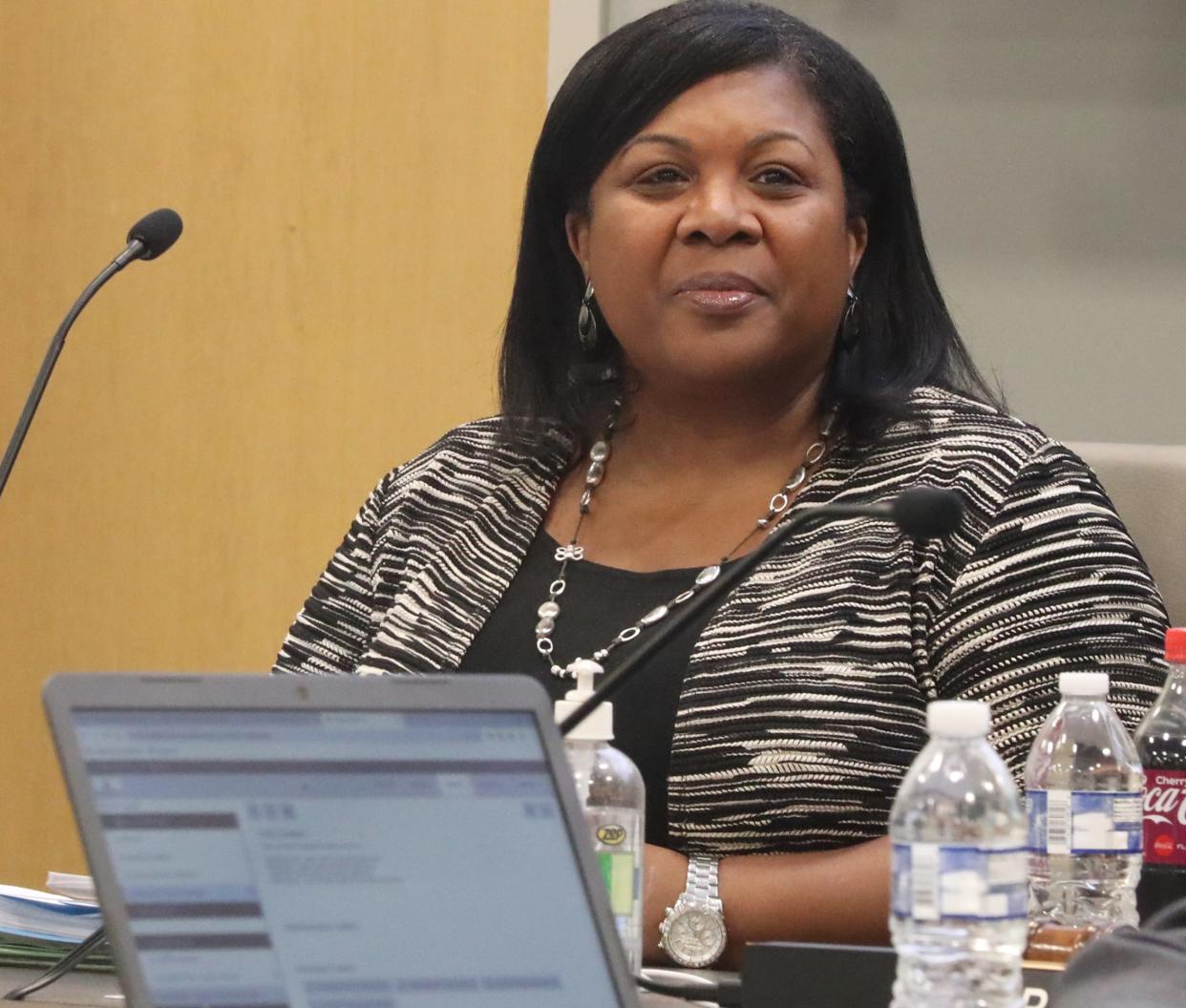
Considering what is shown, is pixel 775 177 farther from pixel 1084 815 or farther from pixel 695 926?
pixel 1084 815

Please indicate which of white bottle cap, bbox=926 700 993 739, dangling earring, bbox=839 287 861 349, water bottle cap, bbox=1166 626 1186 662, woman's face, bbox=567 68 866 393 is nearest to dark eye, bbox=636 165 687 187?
woman's face, bbox=567 68 866 393

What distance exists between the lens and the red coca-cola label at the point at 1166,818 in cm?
122

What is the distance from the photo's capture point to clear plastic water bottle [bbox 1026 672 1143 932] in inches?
44.8

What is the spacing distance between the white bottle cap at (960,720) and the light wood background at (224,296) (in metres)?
2.04

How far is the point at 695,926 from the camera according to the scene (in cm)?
153

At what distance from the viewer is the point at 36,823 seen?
10.6 ft

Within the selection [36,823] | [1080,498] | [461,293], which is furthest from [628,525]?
[36,823]

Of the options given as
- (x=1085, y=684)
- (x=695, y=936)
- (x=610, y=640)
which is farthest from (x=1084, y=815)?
(x=610, y=640)

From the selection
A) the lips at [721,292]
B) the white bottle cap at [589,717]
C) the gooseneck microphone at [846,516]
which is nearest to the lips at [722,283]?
the lips at [721,292]

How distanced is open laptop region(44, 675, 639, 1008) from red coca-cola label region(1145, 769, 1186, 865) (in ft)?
1.79

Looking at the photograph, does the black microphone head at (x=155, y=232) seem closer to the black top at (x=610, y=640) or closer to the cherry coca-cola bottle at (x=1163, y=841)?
the black top at (x=610, y=640)

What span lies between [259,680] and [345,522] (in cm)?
229

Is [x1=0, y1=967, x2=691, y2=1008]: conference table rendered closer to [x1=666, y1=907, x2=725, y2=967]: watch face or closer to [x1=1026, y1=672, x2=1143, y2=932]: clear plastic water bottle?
[x1=1026, y1=672, x2=1143, y2=932]: clear plastic water bottle

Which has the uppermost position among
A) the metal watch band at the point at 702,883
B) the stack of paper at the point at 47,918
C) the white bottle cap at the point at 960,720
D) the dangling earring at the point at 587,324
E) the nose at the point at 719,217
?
the nose at the point at 719,217
